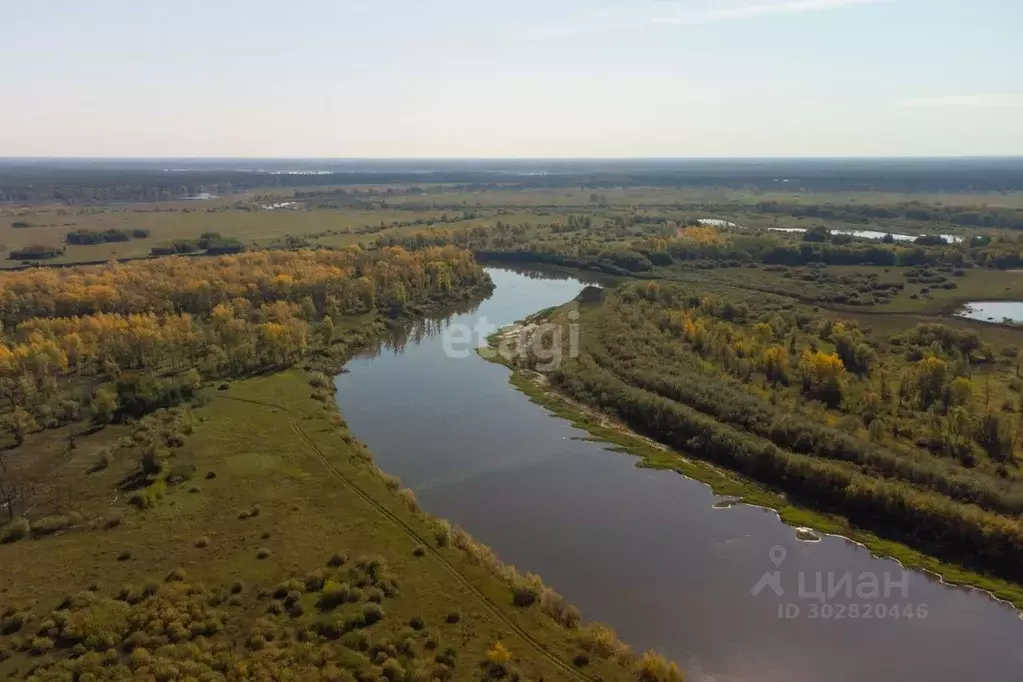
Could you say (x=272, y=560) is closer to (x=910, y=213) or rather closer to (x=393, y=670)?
(x=393, y=670)

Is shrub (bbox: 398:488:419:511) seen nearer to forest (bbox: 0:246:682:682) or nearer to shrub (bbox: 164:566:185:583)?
forest (bbox: 0:246:682:682)

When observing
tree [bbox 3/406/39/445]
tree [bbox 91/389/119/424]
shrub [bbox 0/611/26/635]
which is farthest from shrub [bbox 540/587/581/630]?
tree [bbox 3/406/39/445]

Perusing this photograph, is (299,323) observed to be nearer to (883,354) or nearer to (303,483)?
(303,483)

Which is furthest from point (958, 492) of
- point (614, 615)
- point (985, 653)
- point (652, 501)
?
Answer: point (614, 615)

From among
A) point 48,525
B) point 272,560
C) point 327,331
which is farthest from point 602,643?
point 327,331

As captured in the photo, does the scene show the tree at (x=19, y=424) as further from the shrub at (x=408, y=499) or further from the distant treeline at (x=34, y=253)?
the distant treeline at (x=34, y=253)

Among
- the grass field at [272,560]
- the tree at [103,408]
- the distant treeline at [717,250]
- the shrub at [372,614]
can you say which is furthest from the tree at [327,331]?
the distant treeline at [717,250]

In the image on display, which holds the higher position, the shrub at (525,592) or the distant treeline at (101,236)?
the distant treeline at (101,236)
